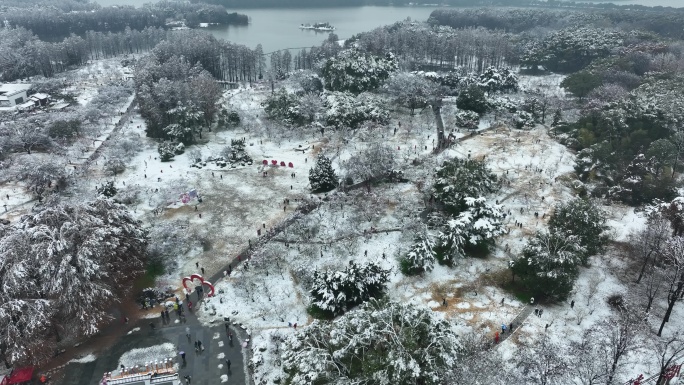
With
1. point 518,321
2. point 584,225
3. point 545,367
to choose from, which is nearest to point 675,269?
point 584,225

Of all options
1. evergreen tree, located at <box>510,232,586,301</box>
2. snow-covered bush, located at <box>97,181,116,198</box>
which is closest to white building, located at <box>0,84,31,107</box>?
snow-covered bush, located at <box>97,181,116,198</box>

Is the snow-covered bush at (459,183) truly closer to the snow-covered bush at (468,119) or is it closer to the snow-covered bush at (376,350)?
the snow-covered bush at (376,350)

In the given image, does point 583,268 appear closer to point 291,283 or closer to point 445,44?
point 291,283

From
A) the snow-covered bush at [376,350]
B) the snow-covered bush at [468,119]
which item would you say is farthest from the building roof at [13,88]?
the snow-covered bush at [376,350]

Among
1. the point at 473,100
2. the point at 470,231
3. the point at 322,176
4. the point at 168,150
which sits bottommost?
the point at 470,231

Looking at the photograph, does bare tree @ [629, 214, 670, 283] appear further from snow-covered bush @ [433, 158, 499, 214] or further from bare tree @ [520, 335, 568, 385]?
bare tree @ [520, 335, 568, 385]

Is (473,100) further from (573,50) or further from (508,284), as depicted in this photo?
(508,284)
